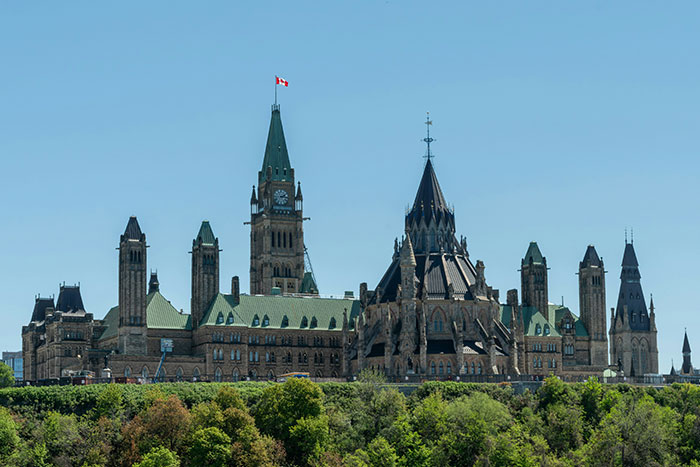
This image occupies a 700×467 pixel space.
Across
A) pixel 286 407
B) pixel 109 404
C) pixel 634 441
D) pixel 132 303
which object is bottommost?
pixel 634 441

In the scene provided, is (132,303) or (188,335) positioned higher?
(132,303)

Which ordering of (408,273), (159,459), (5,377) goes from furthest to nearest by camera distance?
(5,377) < (408,273) < (159,459)

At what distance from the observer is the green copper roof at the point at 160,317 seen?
194 m

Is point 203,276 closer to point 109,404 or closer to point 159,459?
point 109,404

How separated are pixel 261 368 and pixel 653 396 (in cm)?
5844

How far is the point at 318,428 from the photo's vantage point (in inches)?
5153

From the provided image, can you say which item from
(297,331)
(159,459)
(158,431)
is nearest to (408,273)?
(297,331)

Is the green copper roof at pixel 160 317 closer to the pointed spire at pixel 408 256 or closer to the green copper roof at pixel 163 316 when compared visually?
the green copper roof at pixel 163 316

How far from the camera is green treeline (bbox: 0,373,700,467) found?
12669 cm

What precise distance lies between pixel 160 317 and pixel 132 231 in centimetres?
1311

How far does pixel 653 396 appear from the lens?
164875 mm

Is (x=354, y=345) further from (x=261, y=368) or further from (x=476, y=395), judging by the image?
(x=476, y=395)

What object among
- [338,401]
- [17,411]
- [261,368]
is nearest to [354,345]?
[261,368]

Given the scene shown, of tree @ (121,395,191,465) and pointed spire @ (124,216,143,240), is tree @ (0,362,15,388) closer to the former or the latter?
pointed spire @ (124,216,143,240)
